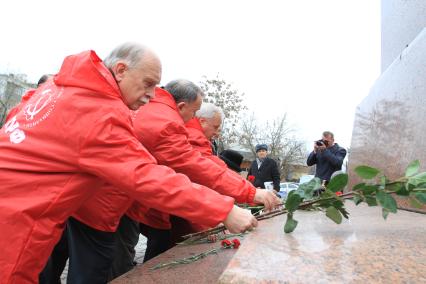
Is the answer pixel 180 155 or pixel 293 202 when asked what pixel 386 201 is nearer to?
pixel 293 202

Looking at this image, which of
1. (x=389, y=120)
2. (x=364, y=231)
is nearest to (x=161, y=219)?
(x=364, y=231)

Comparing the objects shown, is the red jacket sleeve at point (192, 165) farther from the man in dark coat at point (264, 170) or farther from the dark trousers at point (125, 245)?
the man in dark coat at point (264, 170)

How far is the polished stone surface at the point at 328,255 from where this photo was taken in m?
0.97

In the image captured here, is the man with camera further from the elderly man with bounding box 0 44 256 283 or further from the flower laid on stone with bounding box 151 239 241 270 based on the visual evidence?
the elderly man with bounding box 0 44 256 283

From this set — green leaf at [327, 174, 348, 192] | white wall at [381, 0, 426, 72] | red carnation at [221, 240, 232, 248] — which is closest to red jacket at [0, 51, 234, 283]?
green leaf at [327, 174, 348, 192]

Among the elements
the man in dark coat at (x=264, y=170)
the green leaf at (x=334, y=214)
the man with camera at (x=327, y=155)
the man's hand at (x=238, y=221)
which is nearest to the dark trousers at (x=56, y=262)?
the man's hand at (x=238, y=221)

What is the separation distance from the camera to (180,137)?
245cm

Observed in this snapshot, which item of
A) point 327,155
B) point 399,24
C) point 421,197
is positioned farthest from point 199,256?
point 327,155

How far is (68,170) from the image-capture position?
153 cm

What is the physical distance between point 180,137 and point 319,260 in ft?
4.87

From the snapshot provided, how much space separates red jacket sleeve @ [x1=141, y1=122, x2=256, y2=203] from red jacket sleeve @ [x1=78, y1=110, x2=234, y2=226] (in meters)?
0.76

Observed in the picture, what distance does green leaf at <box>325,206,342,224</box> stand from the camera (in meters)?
1.64

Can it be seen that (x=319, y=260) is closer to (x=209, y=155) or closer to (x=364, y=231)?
(x=364, y=231)

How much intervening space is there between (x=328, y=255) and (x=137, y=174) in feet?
2.52
